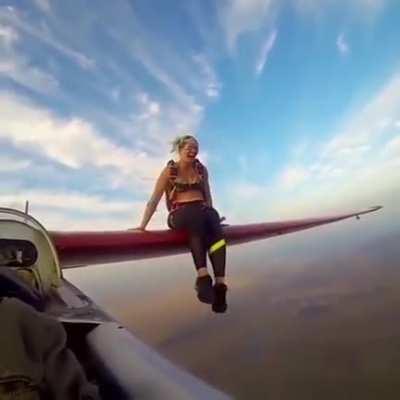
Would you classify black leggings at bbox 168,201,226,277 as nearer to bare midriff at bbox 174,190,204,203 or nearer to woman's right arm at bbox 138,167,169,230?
Answer: bare midriff at bbox 174,190,204,203

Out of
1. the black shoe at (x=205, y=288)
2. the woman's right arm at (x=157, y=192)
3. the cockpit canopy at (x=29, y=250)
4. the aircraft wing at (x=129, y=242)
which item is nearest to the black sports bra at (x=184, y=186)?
the woman's right arm at (x=157, y=192)

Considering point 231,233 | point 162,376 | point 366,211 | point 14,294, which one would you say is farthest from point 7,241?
point 366,211

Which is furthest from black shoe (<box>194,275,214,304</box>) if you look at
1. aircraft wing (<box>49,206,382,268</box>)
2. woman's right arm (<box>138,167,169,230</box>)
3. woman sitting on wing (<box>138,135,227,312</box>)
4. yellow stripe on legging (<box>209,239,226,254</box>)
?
woman's right arm (<box>138,167,169,230</box>)

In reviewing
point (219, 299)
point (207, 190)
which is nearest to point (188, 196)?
point (207, 190)

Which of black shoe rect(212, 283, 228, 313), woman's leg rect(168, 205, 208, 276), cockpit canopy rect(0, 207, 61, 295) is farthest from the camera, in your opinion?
woman's leg rect(168, 205, 208, 276)

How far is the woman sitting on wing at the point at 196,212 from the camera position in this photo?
3191 millimetres

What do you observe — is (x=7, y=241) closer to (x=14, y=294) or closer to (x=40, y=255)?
(x=40, y=255)

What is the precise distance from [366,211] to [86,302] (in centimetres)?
485

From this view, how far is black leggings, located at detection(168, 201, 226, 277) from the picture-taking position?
3277 mm

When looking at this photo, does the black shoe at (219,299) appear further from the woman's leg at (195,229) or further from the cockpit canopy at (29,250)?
the cockpit canopy at (29,250)

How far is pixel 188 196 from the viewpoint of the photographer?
3.52m

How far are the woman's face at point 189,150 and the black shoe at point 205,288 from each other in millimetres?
1048

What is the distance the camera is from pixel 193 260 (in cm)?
333

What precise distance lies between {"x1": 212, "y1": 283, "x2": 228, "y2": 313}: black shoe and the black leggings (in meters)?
0.11
